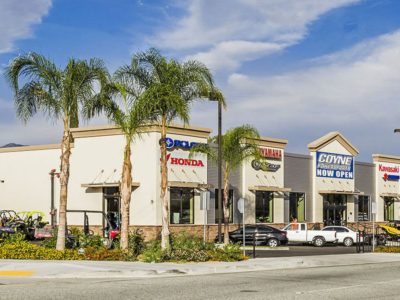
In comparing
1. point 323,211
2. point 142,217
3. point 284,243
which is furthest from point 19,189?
point 323,211

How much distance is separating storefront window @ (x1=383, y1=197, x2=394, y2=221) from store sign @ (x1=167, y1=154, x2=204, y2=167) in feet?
86.3

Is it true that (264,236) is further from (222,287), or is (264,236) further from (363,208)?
(222,287)

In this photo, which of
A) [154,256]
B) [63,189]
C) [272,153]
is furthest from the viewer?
[272,153]

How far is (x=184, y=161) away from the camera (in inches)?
1778

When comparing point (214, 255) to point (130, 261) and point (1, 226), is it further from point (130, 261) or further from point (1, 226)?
point (1, 226)

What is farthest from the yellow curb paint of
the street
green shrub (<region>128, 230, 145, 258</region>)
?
green shrub (<region>128, 230, 145, 258</region>)

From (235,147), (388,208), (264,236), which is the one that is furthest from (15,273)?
(388,208)

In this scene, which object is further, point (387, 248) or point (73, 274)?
point (387, 248)

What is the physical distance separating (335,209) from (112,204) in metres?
22.1

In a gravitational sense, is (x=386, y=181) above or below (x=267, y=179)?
above

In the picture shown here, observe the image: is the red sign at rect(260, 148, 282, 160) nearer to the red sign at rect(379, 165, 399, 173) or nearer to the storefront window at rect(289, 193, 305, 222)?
the storefront window at rect(289, 193, 305, 222)

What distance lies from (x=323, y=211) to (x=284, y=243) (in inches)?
594

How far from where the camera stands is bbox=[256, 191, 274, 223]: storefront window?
51562 millimetres

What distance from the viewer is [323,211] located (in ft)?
192
